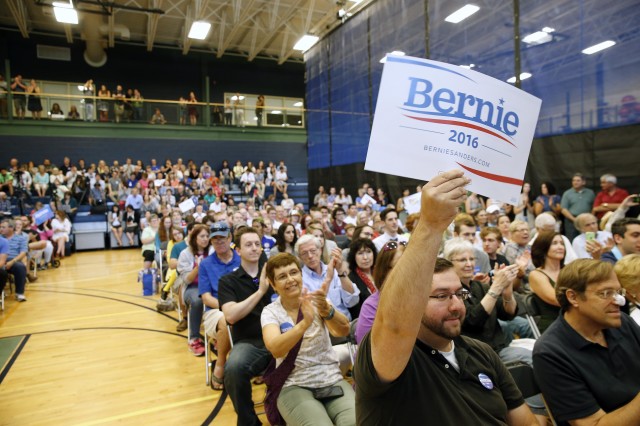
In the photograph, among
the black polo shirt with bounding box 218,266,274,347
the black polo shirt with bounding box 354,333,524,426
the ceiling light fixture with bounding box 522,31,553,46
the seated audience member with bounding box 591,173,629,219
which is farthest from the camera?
the ceiling light fixture with bounding box 522,31,553,46

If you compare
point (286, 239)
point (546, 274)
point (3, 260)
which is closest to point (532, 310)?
point (546, 274)

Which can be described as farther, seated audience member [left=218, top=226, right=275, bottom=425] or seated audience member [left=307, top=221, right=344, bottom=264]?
seated audience member [left=307, top=221, right=344, bottom=264]

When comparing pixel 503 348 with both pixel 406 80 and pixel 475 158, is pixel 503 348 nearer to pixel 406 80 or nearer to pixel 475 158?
pixel 475 158

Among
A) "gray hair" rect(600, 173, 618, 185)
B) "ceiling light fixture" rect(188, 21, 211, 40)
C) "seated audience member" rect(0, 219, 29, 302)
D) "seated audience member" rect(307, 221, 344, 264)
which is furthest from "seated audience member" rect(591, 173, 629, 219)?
"ceiling light fixture" rect(188, 21, 211, 40)

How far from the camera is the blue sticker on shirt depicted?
140 cm

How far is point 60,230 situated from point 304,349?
12.0 metres

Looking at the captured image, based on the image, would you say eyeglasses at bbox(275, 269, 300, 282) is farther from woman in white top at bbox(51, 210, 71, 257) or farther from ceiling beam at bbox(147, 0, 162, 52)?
ceiling beam at bbox(147, 0, 162, 52)

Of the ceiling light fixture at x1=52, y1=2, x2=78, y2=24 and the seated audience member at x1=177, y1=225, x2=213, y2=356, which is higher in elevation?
the ceiling light fixture at x1=52, y1=2, x2=78, y2=24

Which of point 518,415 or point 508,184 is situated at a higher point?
point 508,184

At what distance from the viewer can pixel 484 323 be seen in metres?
2.61

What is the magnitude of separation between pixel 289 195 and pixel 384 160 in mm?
16361

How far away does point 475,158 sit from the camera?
4.77 feet

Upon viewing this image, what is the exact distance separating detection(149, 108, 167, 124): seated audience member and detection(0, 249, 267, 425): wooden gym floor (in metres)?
11.5

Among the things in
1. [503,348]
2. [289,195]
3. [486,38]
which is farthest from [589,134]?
[289,195]
